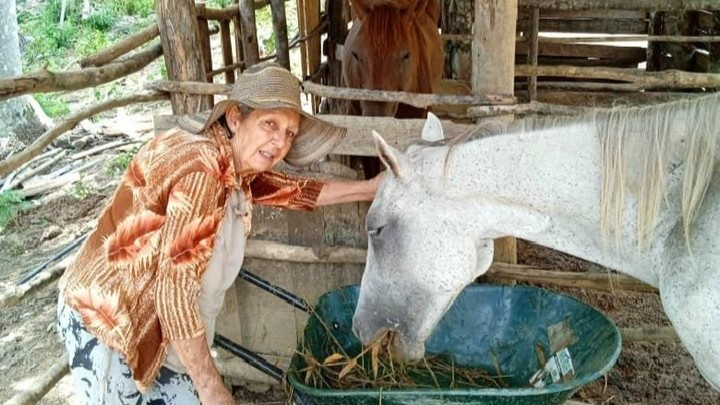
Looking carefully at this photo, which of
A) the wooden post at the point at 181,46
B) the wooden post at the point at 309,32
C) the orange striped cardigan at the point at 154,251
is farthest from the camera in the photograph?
the wooden post at the point at 309,32

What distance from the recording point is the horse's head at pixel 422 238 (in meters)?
2.06

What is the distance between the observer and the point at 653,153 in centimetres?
183

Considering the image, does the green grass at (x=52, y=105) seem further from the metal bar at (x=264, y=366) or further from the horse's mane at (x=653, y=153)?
the horse's mane at (x=653, y=153)

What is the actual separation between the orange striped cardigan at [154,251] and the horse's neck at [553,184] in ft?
2.27

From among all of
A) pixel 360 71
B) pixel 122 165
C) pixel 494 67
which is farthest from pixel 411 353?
pixel 122 165

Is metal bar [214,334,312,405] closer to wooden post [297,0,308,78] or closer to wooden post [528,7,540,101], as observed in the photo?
wooden post [528,7,540,101]

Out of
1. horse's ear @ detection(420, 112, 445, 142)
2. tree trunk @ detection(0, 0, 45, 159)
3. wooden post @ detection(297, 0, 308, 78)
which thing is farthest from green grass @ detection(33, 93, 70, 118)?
horse's ear @ detection(420, 112, 445, 142)

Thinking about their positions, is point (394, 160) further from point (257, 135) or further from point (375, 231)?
point (257, 135)

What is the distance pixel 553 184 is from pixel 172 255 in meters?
1.05

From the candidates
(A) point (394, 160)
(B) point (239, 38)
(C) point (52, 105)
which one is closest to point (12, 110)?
(C) point (52, 105)

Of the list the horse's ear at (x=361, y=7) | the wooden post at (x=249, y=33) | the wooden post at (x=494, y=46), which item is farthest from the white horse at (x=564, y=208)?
the horse's ear at (x=361, y=7)

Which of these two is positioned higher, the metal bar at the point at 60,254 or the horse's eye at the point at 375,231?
the horse's eye at the point at 375,231

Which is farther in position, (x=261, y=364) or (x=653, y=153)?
(x=261, y=364)

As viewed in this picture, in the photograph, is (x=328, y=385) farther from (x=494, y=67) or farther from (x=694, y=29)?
(x=694, y=29)
